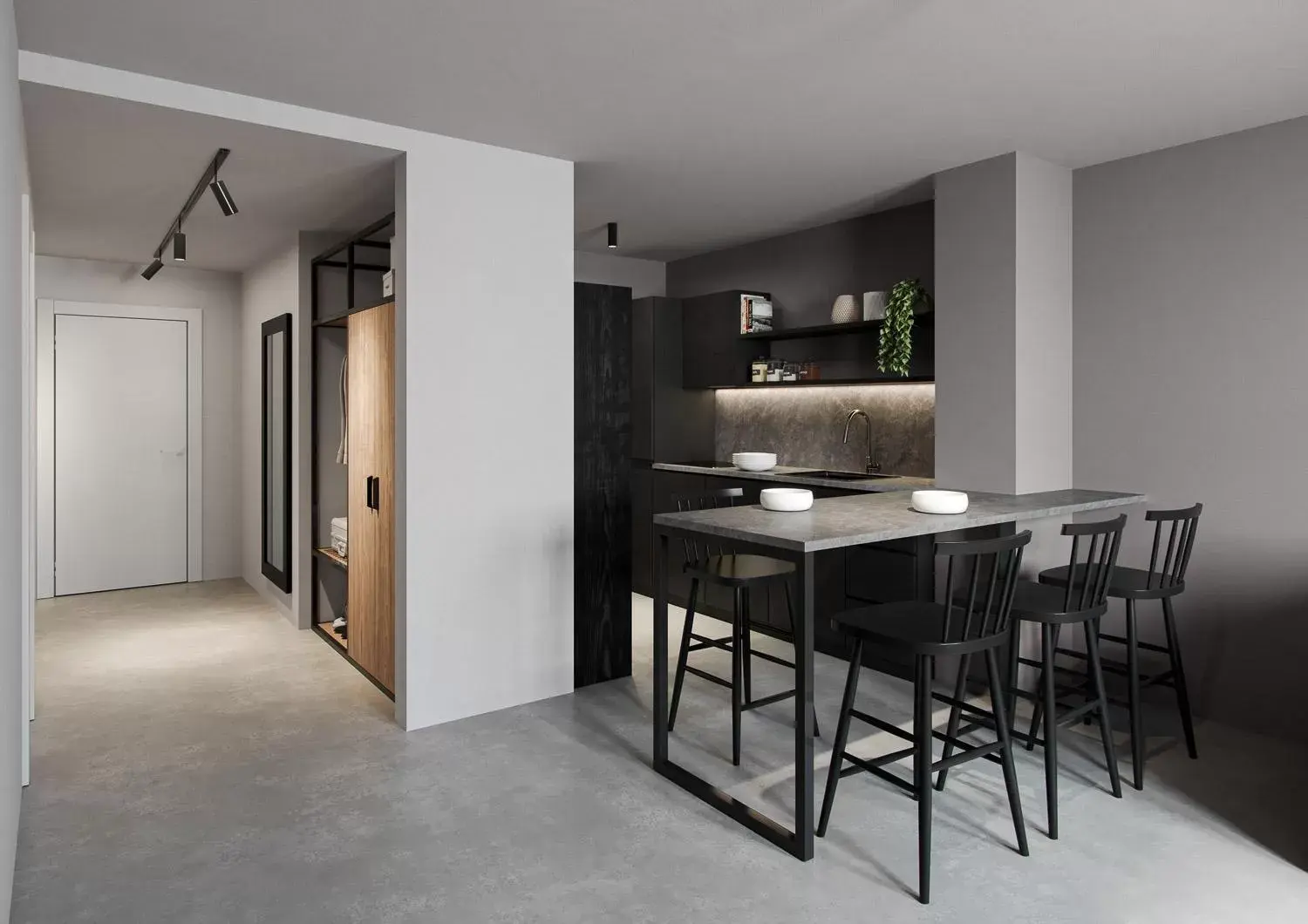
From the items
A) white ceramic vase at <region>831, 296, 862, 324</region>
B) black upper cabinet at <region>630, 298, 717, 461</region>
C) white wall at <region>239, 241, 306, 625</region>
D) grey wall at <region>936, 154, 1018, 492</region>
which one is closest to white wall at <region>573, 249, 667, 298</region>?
black upper cabinet at <region>630, 298, 717, 461</region>

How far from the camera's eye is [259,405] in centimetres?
648

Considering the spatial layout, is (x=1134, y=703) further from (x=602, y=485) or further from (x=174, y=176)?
(x=174, y=176)

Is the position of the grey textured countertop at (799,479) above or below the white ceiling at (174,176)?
below

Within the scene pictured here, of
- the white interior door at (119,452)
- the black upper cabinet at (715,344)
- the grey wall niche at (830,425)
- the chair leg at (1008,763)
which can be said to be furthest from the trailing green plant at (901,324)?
the white interior door at (119,452)

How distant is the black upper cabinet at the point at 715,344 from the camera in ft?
19.4

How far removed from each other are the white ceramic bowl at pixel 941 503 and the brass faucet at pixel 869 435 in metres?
2.05

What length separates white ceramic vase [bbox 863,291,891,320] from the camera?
197 inches

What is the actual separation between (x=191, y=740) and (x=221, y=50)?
268 centimetres

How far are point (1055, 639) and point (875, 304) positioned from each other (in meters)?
2.39

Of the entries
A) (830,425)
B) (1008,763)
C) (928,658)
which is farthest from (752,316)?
(1008,763)

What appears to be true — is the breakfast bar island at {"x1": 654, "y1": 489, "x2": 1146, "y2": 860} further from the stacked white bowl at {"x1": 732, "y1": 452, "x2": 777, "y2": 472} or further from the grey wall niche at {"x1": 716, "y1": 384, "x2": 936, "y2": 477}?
the stacked white bowl at {"x1": 732, "y1": 452, "x2": 777, "y2": 472}

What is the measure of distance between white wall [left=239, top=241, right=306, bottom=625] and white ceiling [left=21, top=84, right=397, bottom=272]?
27 centimetres

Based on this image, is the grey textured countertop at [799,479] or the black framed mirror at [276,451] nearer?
the grey textured countertop at [799,479]

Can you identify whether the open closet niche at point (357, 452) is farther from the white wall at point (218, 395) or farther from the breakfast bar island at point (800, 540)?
the white wall at point (218, 395)
